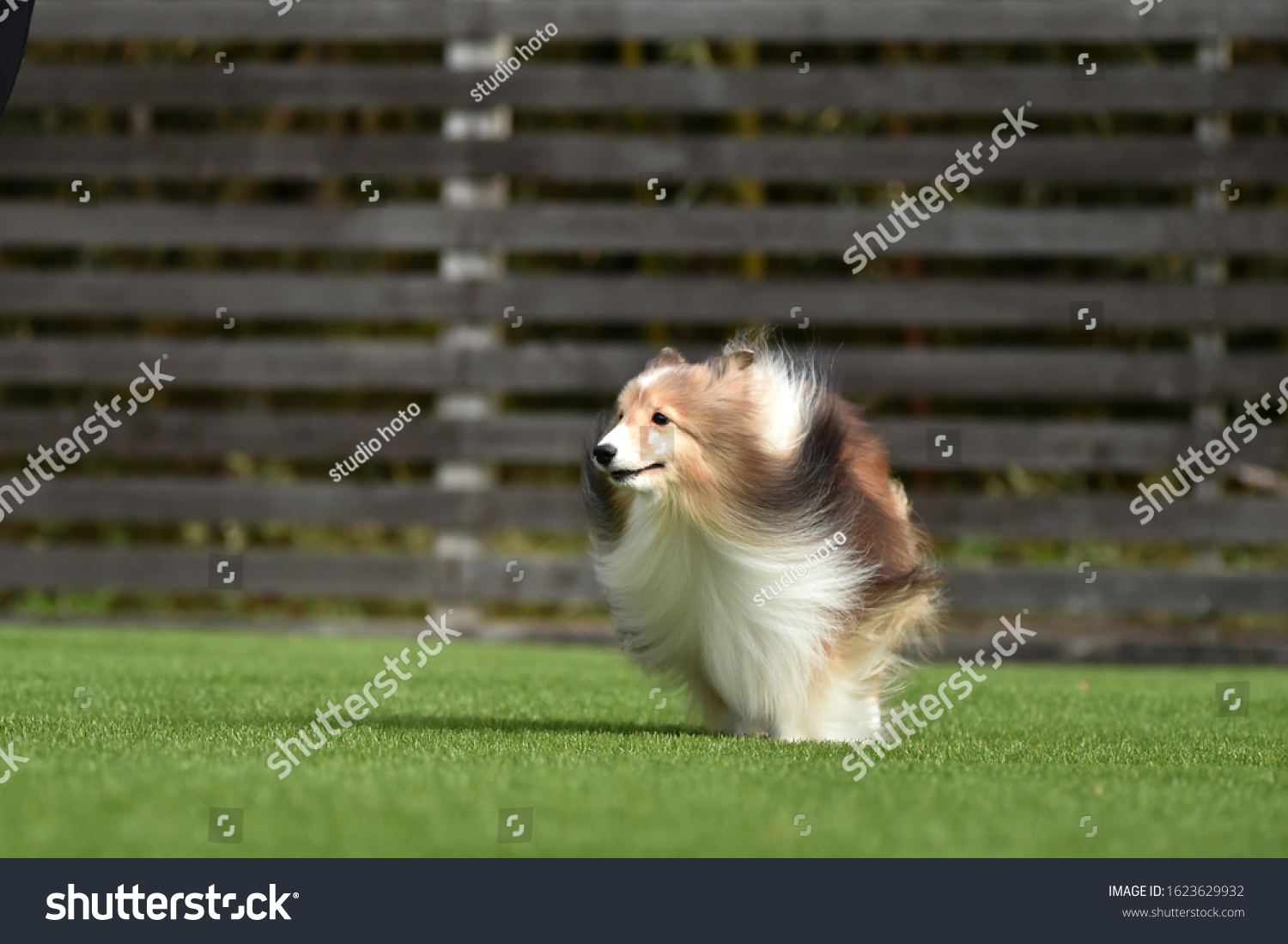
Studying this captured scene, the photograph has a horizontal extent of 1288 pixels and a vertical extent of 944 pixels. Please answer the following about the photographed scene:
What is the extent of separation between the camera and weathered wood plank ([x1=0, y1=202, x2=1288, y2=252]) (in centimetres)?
612

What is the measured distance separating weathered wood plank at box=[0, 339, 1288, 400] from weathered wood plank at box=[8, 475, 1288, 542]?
43cm

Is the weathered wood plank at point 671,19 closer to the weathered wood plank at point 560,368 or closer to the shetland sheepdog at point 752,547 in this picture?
the weathered wood plank at point 560,368

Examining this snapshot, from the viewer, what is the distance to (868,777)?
2.84 meters

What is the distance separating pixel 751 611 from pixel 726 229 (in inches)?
124

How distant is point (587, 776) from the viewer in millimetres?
2783

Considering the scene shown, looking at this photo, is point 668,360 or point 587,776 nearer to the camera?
point 587,776

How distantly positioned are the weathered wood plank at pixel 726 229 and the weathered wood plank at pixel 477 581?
1310mm

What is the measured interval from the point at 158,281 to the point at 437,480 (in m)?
1.47

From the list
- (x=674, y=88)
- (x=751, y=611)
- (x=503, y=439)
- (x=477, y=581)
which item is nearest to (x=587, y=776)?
(x=751, y=611)

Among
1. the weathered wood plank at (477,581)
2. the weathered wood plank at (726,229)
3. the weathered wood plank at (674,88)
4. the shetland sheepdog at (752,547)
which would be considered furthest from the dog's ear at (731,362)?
the weathered wood plank at (674,88)

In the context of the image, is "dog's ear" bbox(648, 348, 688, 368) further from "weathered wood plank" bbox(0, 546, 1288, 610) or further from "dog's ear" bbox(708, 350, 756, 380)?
"weathered wood plank" bbox(0, 546, 1288, 610)

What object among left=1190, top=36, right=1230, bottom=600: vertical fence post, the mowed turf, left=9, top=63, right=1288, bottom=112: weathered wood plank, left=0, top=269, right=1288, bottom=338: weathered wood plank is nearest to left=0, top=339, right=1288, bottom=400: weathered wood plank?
left=1190, top=36, right=1230, bottom=600: vertical fence post

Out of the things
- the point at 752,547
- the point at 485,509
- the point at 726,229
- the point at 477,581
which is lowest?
the point at 752,547

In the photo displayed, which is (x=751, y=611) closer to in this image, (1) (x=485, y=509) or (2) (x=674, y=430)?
(2) (x=674, y=430)
